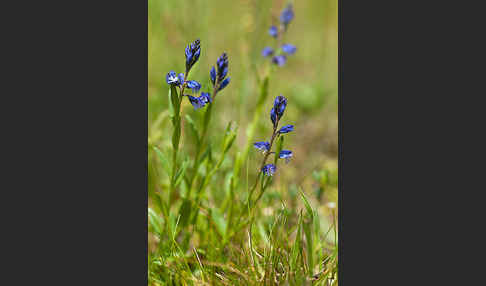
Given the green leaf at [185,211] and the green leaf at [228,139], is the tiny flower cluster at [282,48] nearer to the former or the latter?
the green leaf at [228,139]

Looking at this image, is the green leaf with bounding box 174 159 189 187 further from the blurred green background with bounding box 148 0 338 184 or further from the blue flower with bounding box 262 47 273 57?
the blue flower with bounding box 262 47 273 57

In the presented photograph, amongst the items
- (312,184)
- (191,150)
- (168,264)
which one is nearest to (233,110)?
(191,150)

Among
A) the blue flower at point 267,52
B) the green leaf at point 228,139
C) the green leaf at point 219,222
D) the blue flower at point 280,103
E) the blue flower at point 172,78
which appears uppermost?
the blue flower at point 267,52

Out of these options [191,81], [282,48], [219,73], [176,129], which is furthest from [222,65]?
[282,48]

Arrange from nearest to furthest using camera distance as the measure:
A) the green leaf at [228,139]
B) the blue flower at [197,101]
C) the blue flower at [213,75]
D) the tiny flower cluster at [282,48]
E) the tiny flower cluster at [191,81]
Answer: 1. the tiny flower cluster at [191,81]
2. the blue flower at [197,101]
3. the blue flower at [213,75]
4. the green leaf at [228,139]
5. the tiny flower cluster at [282,48]

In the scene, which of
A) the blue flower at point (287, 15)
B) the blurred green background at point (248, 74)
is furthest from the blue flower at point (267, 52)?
the blurred green background at point (248, 74)

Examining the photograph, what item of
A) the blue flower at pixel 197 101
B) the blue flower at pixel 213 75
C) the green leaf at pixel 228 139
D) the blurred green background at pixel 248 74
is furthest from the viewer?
the blurred green background at pixel 248 74

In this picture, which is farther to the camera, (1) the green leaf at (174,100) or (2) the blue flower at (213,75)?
(2) the blue flower at (213,75)

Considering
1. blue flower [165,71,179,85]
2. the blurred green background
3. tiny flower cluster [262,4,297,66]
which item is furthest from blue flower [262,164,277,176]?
tiny flower cluster [262,4,297,66]
